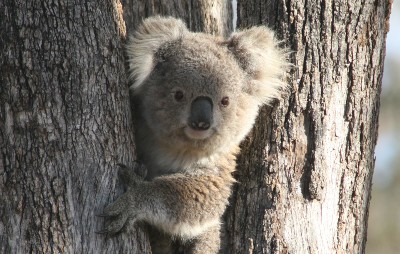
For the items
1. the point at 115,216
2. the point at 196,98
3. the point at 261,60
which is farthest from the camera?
the point at 261,60

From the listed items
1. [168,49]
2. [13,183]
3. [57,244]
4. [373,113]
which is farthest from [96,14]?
[373,113]

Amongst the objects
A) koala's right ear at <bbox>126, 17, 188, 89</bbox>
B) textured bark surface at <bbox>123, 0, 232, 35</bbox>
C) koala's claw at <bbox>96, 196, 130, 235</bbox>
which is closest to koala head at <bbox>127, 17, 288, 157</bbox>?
koala's right ear at <bbox>126, 17, 188, 89</bbox>

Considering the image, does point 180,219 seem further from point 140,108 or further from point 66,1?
point 66,1

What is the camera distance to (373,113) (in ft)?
13.0

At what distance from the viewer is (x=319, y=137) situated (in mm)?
3807

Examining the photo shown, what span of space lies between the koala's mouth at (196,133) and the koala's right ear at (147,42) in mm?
437

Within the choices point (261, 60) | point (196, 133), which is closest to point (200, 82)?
point (196, 133)

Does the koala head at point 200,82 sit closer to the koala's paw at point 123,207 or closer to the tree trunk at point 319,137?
the tree trunk at point 319,137

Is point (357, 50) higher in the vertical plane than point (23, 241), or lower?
higher

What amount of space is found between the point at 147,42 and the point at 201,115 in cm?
61

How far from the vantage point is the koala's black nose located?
3809mm

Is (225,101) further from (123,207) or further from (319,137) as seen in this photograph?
(123,207)

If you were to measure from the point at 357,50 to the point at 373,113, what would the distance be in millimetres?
404

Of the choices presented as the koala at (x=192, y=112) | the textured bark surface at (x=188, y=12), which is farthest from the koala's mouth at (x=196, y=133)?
the textured bark surface at (x=188, y=12)
